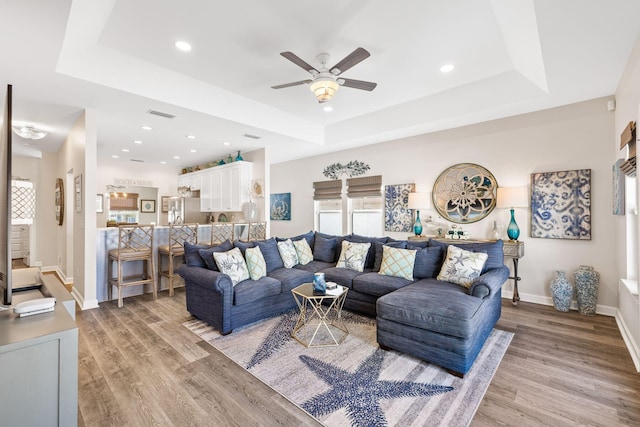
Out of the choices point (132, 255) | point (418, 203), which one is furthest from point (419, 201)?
point (132, 255)

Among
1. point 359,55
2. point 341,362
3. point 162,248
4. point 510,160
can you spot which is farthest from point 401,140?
point 162,248

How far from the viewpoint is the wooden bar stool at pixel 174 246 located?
4491mm

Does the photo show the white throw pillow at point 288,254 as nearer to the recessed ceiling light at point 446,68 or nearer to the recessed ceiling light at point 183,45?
the recessed ceiling light at point 183,45

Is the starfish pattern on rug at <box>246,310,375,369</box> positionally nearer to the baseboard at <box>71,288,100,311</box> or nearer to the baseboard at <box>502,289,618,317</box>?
the baseboard at <box>502,289,618,317</box>

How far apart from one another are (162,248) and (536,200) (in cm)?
567

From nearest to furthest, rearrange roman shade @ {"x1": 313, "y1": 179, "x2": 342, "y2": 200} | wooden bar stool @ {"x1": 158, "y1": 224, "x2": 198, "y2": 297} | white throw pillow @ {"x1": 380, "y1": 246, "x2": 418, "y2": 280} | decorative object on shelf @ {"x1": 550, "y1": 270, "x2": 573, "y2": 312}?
white throw pillow @ {"x1": 380, "y1": 246, "x2": 418, "y2": 280} < decorative object on shelf @ {"x1": 550, "y1": 270, "x2": 573, "y2": 312} < wooden bar stool @ {"x1": 158, "y1": 224, "x2": 198, "y2": 297} < roman shade @ {"x1": 313, "y1": 179, "x2": 342, "y2": 200}

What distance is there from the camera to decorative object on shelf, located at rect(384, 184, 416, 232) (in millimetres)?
5383

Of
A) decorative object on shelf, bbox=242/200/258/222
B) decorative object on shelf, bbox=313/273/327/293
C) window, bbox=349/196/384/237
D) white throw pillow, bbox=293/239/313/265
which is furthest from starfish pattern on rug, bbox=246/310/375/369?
decorative object on shelf, bbox=242/200/258/222

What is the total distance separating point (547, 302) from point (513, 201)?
4.90 feet

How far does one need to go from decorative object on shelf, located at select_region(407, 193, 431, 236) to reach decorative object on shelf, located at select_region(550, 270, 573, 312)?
1.92m

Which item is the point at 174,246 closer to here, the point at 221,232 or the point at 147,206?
the point at 221,232

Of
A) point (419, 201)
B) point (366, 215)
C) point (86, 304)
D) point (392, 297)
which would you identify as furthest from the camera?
point (366, 215)

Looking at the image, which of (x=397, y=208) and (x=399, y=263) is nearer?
(x=399, y=263)

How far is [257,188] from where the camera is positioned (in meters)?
6.23
